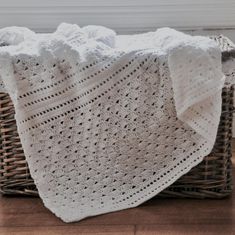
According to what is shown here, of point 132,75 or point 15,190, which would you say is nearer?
point 132,75

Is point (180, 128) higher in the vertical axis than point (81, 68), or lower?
lower

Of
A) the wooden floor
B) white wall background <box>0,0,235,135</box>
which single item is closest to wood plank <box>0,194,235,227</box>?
the wooden floor

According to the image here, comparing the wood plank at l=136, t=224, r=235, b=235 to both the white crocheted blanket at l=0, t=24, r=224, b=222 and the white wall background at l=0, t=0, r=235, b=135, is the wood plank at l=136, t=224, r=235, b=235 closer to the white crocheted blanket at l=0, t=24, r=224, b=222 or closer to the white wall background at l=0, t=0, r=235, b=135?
the white crocheted blanket at l=0, t=24, r=224, b=222

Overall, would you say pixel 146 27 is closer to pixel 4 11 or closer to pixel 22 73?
pixel 4 11

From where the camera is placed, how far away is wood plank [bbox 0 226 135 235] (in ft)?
3.91

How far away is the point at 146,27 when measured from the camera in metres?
1.78

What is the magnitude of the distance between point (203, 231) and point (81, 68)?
482 millimetres

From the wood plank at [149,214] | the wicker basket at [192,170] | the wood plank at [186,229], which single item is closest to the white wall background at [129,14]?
the wicker basket at [192,170]

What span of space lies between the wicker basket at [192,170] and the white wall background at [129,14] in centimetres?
43

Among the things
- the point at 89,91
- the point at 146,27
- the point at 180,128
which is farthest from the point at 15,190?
the point at 146,27

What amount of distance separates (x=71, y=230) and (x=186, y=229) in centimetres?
27

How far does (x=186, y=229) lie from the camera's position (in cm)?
119

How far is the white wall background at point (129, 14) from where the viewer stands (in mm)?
1766

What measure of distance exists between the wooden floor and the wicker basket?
3 centimetres
